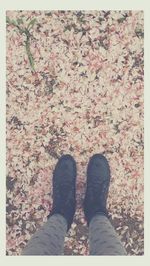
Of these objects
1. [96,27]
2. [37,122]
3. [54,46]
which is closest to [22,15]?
[54,46]

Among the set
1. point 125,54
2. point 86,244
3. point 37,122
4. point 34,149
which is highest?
point 125,54

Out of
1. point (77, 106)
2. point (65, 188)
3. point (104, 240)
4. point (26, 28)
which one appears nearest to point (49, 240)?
point (104, 240)

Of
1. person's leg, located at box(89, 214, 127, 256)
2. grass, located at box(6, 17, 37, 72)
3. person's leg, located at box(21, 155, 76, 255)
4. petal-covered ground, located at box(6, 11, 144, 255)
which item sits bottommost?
person's leg, located at box(89, 214, 127, 256)

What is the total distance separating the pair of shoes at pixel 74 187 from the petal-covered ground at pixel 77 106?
0.04 m

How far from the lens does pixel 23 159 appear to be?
1.82 metres

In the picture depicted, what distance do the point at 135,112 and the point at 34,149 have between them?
0.49 metres

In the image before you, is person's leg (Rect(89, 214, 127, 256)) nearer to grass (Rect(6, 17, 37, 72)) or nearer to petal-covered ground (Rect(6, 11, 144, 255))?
petal-covered ground (Rect(6, 11, 144, 255))

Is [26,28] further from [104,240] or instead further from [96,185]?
[104,240]

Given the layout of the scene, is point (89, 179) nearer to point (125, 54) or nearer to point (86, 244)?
point (86, 244)

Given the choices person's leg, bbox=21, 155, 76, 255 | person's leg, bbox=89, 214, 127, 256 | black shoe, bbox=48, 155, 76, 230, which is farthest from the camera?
black shoe, bbox=48, 155, 76, 230

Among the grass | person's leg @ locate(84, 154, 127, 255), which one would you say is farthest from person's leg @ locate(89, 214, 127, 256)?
the grass

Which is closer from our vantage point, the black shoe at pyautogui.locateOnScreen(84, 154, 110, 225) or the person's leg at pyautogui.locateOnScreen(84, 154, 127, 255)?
the person's leg at pyautogui.locateOnScreen(84, 154, 127, 255)

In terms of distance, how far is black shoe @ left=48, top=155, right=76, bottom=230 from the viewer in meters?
1.75

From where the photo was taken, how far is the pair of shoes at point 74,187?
1.75 m
